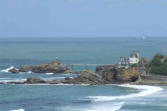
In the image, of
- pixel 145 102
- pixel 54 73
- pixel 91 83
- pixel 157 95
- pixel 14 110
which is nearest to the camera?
pixel 14 110

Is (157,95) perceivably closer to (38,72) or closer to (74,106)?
(74,106)

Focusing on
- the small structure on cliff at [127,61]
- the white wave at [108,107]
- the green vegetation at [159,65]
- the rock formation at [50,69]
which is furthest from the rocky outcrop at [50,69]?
the white wave at [108,107]

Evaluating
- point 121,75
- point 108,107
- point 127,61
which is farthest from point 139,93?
point 127,61

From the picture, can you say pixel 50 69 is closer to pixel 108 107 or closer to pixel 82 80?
pixel 82 80

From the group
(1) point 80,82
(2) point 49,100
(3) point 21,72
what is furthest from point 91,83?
(3) point 21,72

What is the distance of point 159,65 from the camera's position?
371ft

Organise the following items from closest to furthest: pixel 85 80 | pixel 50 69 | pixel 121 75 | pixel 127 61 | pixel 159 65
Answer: pixel 121 75 → pixel 85 80 → pixel 159 65 → pixel 127 61 → pixel 50 69

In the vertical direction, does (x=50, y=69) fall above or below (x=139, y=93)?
above

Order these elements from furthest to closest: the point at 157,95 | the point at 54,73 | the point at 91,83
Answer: the point at 54,73 < the point at 91,83 < the point at 157,95

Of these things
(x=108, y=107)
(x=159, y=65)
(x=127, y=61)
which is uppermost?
(x=159, y=65)

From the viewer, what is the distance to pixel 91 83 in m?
109

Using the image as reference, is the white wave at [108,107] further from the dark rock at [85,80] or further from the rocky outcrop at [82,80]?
the rocky outcrop at [82,80]

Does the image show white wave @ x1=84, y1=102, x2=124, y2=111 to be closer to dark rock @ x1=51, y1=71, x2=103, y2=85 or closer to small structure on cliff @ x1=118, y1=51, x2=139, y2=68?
dark rock @ x1=51, y1=71, x2=103, y2=85

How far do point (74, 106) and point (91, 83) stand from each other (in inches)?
1131
